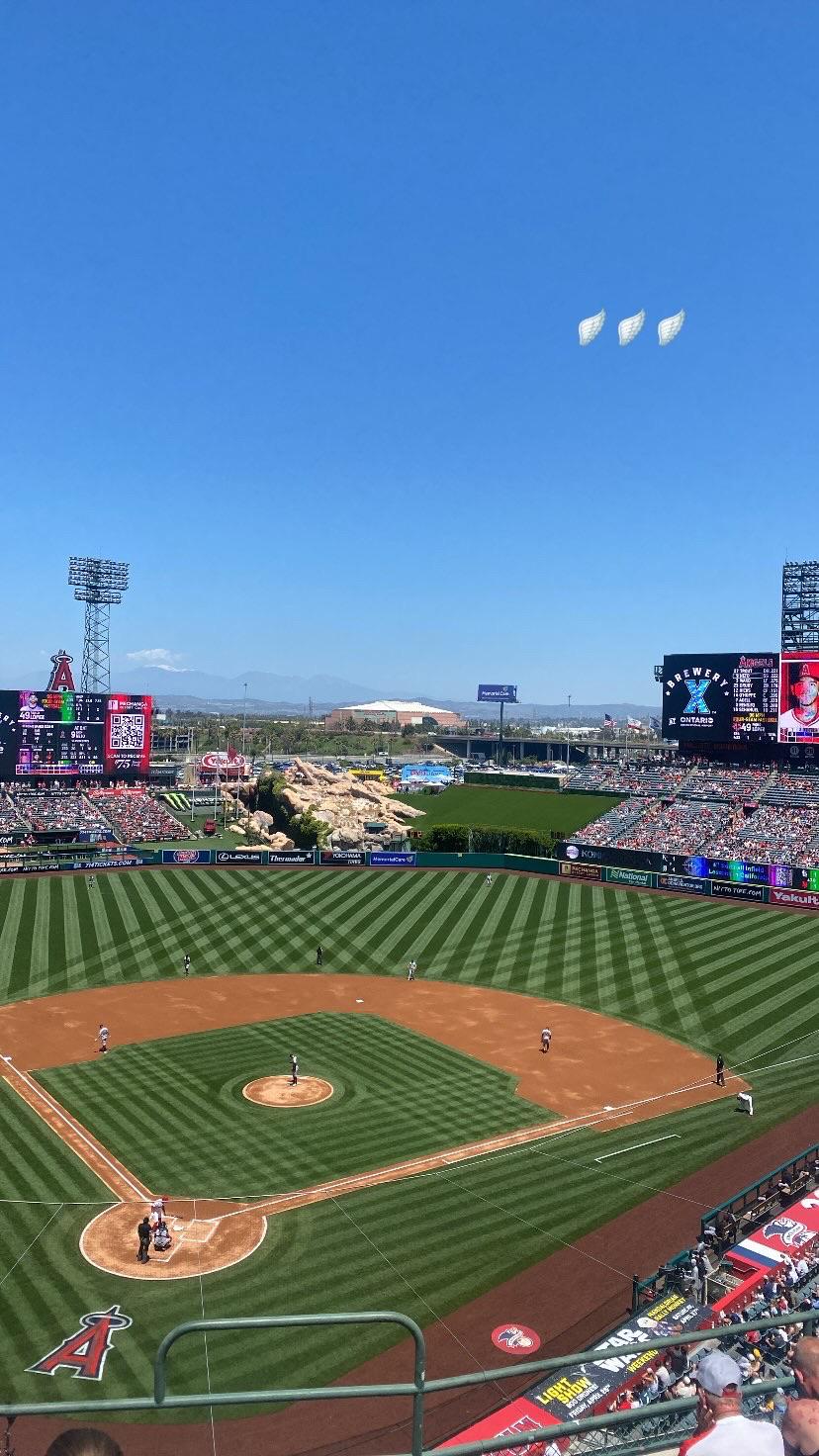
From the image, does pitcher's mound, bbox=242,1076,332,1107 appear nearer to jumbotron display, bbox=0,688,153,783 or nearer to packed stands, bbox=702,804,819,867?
packed stands, bbox=702,804,819,867

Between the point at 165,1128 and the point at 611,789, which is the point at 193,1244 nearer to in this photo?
the point at 165,1128

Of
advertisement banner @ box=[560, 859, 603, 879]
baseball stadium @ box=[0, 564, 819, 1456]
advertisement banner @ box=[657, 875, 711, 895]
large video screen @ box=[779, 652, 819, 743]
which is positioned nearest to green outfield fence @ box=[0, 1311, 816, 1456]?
baseball stadium @ box=[0, 564, 819, 1456]

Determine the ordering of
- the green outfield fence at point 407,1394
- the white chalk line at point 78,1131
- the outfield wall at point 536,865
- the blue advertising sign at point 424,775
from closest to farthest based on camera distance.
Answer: the green outfield fence at point 407,1394, the white chalk line at point 78,1131, the outfield wall at point 536,865, the blue advertising sign at point 424,775

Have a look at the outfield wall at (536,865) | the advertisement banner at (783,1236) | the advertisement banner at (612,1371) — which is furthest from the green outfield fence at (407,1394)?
the outfield wall at (536,865)

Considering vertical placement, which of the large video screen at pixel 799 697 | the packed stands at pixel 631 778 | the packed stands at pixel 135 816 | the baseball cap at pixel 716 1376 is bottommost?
the packed stands at pixel 135 816

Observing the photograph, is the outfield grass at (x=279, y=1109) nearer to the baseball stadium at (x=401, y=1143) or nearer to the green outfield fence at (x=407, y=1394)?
the baseball stadium at (x=401, y=1143)

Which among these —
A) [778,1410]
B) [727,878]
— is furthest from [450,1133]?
[727,878]
